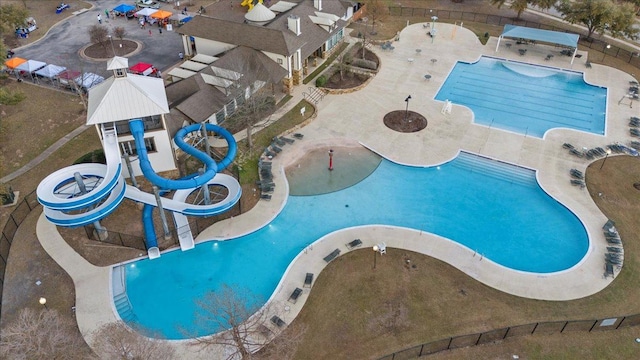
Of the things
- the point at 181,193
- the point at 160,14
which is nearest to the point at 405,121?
the point at 181,193

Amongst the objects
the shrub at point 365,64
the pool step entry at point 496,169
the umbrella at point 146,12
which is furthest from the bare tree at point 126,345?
the umbrella at point 146,12

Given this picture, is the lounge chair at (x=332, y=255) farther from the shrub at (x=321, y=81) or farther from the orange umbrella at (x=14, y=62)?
the orange umbrella at (x=14, y=62)

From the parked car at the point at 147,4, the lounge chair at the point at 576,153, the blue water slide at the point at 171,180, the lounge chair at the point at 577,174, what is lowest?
the lounge chair at the point at 577,174

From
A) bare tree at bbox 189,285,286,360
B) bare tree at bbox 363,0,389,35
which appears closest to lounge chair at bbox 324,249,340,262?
bare tree at bbox 189,285,286,360

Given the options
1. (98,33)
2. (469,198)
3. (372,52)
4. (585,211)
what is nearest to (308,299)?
(469,198)

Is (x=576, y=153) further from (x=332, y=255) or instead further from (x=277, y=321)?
(x=277, y=321)

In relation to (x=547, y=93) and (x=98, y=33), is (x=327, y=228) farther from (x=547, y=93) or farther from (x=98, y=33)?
(x=98, y=33)
